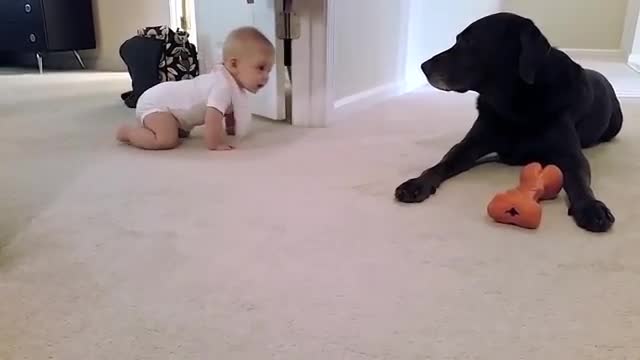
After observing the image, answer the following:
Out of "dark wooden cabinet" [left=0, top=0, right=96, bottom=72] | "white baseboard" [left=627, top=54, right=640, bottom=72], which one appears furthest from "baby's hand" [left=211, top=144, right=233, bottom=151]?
"white baseboard" [left=627, top=54, right=640, bottom=72]

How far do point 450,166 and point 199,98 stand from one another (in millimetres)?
752

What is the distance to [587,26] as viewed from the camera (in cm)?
500

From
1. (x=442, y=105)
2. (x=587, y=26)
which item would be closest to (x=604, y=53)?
(x=587, y=26)

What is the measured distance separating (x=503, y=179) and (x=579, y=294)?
0.61 m

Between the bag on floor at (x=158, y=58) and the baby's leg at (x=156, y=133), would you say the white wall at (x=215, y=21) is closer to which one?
the bag on floor at (x=158, y=58)

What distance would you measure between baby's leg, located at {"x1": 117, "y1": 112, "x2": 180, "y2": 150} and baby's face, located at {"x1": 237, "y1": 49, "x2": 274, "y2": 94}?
24 cm

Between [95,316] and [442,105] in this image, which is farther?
[442,105]

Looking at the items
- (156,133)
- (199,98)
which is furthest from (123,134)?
(199,98)

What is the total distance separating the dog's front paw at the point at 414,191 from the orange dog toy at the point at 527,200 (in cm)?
16

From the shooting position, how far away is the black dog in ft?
4.39

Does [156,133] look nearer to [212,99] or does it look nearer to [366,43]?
[212,99]

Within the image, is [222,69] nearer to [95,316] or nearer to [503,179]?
[503,179]

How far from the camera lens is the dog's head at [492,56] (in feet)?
4.40

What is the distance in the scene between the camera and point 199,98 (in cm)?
171
